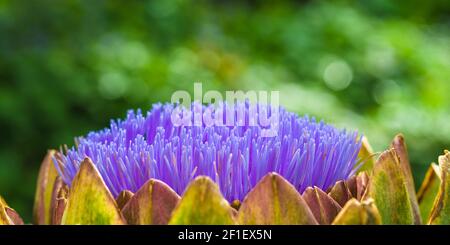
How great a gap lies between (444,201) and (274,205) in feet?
0.54

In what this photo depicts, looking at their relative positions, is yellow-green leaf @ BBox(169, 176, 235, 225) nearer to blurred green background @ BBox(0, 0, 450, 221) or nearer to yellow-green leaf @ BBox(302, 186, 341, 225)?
yellow-green leaf @ BBox(302, 186, 341, 225)

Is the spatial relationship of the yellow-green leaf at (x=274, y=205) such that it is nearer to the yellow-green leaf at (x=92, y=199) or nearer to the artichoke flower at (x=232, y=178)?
the artichoke flower at (x=232, y=178)

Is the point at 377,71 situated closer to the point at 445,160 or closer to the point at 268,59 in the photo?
the point at 268,59

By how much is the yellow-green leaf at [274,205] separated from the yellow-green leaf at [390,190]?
0.07 meters

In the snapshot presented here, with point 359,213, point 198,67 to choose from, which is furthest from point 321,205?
point 198,67

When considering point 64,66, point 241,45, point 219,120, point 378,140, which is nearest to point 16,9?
point 64,66

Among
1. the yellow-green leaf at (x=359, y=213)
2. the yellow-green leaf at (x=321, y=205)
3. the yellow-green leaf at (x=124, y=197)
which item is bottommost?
the yellow-green leaf at (x=359, y=213)

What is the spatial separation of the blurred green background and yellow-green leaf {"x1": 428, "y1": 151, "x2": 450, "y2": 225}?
1.34m

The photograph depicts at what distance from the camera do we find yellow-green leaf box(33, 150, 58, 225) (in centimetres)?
77

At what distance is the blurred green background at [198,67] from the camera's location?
2.02m

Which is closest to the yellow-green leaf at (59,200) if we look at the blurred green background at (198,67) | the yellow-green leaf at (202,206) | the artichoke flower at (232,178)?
the artichoke flower at (232,178)

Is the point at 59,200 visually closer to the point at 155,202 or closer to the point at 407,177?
the point at 155,202
